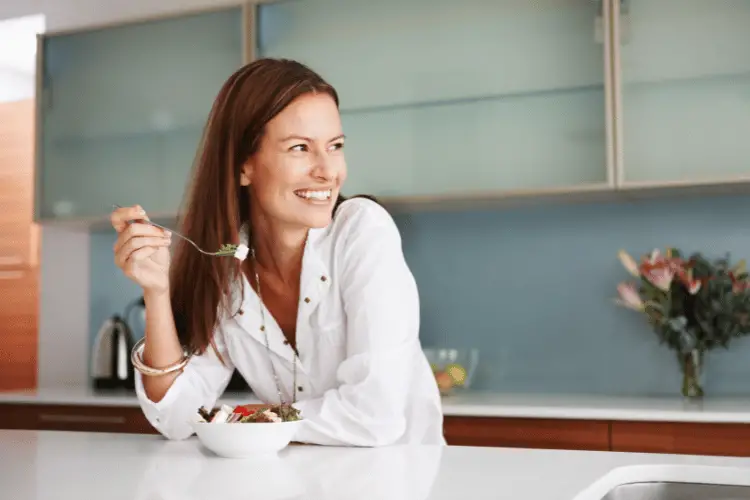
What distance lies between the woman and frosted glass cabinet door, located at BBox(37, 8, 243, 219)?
1.58 m

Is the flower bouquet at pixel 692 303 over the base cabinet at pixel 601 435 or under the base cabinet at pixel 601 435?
over

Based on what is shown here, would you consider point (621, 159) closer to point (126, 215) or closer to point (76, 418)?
point (126, 215)

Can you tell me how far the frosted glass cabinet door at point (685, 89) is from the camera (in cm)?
251

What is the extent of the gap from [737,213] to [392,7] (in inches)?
50.8

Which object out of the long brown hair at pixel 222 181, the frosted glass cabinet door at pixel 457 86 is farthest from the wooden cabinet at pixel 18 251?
the long brown hair at pixel 222 181

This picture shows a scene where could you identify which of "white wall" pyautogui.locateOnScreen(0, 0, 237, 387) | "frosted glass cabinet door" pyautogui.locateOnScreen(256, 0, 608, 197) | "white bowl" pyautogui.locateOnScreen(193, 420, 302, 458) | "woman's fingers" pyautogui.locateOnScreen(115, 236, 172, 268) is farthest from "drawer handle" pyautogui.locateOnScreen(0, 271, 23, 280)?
"white bowl" pyautogui.locateOnScreen(193, 420, 302, 458)

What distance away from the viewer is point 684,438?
2.24 m

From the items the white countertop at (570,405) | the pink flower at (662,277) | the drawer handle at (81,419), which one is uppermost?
the pink flower at (662,277)

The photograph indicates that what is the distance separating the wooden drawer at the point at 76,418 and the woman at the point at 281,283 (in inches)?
50.7

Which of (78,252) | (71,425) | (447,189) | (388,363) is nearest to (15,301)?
(78,252)

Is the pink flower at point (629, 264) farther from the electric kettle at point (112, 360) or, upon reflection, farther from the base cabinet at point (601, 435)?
the electric kettle at point (112, 360)

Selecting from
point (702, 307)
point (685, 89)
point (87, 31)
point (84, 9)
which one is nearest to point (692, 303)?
point (702, 307)

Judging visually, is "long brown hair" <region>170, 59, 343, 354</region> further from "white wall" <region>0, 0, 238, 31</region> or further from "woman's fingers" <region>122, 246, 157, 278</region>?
"white wall" <region>0, 0, 238, 31</region>

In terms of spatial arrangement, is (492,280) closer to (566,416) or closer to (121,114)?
(566,416)
